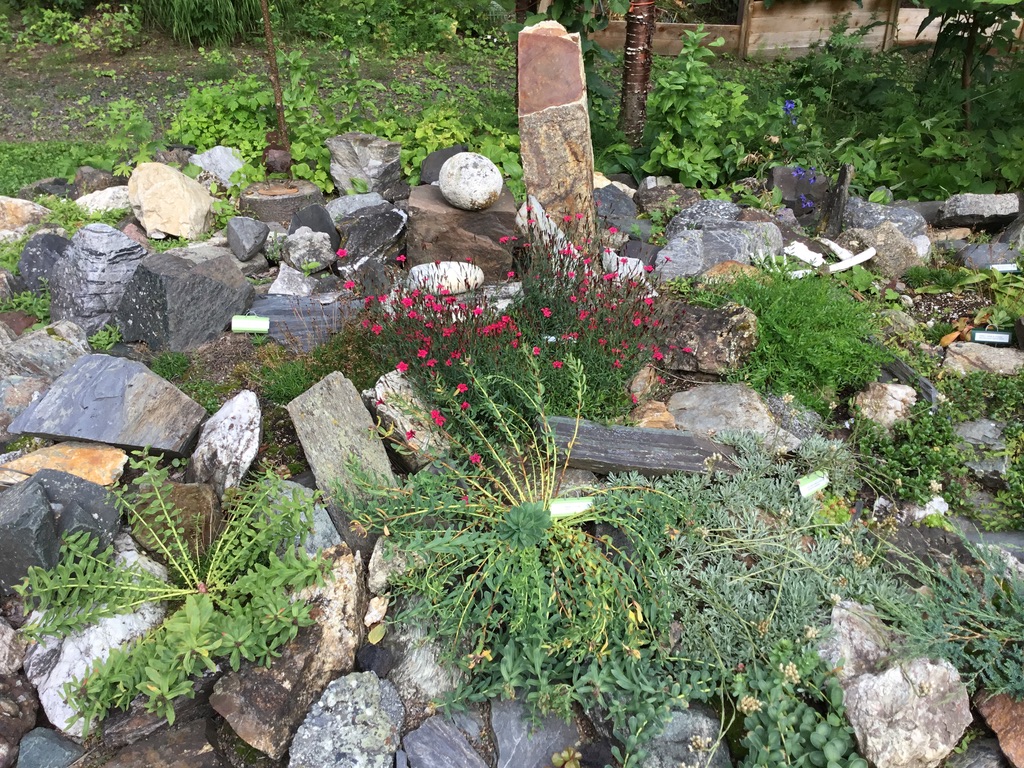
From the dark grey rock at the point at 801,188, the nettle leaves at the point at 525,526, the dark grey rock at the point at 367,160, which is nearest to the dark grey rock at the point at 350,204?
the dark grey rock at the point at 367,160

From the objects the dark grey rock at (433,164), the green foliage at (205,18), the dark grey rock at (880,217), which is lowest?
the dark grey rock at (880,217)

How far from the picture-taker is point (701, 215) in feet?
20.0

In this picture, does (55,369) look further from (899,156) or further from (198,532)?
(899,156)

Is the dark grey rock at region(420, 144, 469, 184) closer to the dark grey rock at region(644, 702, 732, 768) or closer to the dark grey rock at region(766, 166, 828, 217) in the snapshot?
the dark grey rock at region(766, 166, 828, 217)

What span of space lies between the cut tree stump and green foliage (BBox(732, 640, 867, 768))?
198 inches

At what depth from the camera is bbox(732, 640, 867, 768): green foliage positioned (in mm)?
2633

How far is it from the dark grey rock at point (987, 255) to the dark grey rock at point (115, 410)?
5.39 m

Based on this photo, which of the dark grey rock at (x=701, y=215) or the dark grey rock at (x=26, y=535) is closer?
the dark grey rock at (x=26, y=535)

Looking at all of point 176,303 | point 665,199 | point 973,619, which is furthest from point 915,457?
point 176,303

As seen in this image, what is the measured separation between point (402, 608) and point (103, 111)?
8011 millimetres

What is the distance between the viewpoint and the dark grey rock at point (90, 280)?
4.93 meters

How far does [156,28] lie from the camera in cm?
1116

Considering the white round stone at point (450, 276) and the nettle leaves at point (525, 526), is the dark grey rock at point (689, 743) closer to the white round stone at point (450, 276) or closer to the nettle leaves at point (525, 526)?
the nettle leaves at point (525, 526)

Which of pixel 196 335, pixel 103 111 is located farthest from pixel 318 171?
pixel 103 111
